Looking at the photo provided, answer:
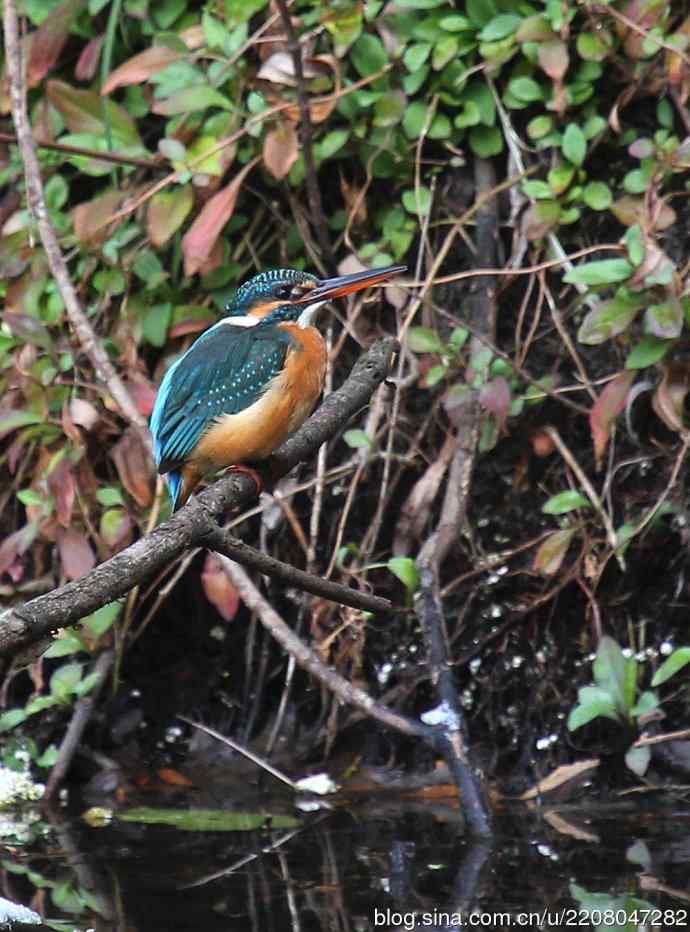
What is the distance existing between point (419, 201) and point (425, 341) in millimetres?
472

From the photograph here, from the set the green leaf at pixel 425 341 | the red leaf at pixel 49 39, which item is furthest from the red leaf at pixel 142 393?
the red leaf at pixel 49 39

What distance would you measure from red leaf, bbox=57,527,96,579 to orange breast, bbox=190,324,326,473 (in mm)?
972

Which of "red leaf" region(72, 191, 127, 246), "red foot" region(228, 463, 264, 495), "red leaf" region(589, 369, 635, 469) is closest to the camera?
"red foot" region(228, 463, 264, 495)

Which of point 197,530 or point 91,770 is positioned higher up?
point 197,530

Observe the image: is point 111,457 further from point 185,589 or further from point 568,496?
point 568,496

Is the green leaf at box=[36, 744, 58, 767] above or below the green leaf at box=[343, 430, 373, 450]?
below

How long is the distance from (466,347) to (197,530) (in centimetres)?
203

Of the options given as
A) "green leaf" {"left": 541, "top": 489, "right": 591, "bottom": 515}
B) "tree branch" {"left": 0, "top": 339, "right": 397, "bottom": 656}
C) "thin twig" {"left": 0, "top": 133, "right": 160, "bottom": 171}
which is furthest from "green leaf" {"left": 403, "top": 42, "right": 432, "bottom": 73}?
"tree branch" {"left": 0, "top": 339, "right": 397, "bottom": 656}

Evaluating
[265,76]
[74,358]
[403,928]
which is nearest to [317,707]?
[74,358]

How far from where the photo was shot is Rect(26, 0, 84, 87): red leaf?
4.42 meters

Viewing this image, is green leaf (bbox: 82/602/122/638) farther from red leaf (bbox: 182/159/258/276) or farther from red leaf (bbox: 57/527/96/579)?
red leaf (bbox: 182/159/258/276)

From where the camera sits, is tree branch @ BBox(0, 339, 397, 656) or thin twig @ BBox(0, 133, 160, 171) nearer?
tree branch @ BBox(0, 339, 397, 656)

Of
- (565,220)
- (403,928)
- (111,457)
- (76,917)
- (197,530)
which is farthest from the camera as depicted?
(111,457)

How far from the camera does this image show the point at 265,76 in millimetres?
4059
